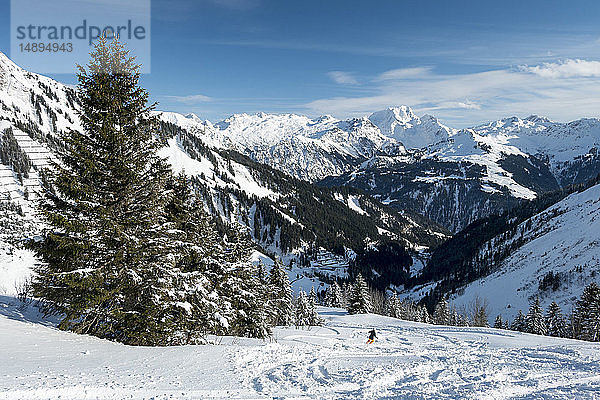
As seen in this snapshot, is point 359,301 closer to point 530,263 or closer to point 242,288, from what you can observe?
point 242,288

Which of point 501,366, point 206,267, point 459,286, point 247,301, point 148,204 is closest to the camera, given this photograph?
point 501,366

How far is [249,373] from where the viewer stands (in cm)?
1007

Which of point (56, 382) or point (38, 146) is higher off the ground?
point (38, 146)

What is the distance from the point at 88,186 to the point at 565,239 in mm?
150078

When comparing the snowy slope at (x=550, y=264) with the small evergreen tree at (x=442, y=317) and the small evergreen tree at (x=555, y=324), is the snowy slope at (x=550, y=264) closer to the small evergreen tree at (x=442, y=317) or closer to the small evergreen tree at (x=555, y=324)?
the small evergreen tree at (x=442, y=317)

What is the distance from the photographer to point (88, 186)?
12.8m

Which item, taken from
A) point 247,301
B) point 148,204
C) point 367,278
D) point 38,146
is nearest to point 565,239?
point 367,278

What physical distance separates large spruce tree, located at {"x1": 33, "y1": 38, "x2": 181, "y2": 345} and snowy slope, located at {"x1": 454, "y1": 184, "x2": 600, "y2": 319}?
103845 mm

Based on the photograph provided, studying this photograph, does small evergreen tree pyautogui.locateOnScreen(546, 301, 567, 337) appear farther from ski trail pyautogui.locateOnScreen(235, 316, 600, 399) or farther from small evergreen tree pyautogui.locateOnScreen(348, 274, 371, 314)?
ski trail pyautogui.locateOnScreen(235, 316, 600, 399)

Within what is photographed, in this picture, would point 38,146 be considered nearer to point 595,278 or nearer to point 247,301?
point 247,301

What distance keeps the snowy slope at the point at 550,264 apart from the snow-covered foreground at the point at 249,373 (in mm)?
96347

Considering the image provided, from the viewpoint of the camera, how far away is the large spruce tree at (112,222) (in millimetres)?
12734

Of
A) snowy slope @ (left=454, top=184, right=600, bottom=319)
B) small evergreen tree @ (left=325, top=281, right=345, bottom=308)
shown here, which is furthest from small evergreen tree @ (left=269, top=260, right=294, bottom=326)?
snowy slope @ (left=454, top=184, right=600, bottom=319)

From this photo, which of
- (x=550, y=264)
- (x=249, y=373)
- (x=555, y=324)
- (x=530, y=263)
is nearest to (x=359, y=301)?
(x=555, y=324)
